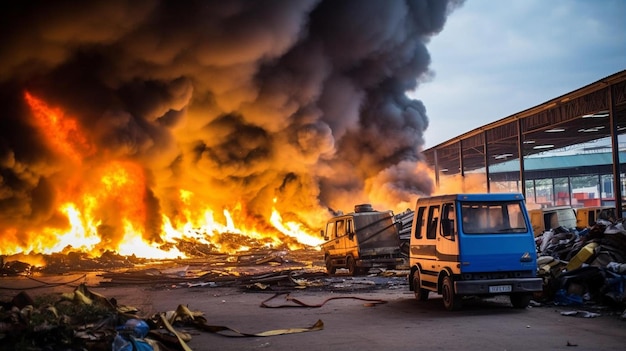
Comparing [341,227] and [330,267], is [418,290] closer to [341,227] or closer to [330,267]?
[341,227]

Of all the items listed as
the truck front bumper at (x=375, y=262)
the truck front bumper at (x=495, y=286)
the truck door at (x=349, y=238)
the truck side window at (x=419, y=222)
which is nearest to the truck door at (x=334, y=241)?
the truck door at (x=349, y=238)

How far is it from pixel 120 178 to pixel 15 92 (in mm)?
6330

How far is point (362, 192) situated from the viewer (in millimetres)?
37812

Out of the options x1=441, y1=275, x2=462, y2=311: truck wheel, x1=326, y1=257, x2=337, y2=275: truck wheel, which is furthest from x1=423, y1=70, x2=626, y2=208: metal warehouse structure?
x1=441, y1=275, x2=462, y2=311: truck wheel

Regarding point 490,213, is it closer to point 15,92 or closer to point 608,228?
point 608,228

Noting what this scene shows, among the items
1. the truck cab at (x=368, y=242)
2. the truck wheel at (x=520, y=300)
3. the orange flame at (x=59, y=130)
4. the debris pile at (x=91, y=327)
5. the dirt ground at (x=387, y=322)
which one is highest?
the orange flame at (x=59, y=130)

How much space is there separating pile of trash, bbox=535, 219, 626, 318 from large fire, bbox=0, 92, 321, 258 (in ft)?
67.2

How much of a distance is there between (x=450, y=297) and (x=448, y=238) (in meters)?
1.02

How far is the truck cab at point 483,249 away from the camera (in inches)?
401

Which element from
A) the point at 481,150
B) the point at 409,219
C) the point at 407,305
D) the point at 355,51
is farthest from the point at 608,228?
the point at 481,150

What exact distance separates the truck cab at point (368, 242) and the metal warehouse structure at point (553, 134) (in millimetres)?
10349

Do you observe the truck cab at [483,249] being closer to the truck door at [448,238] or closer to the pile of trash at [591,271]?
the truck door at [448,238]

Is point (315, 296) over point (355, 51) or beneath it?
beneath

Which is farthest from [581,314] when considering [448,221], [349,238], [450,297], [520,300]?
[349,238]
